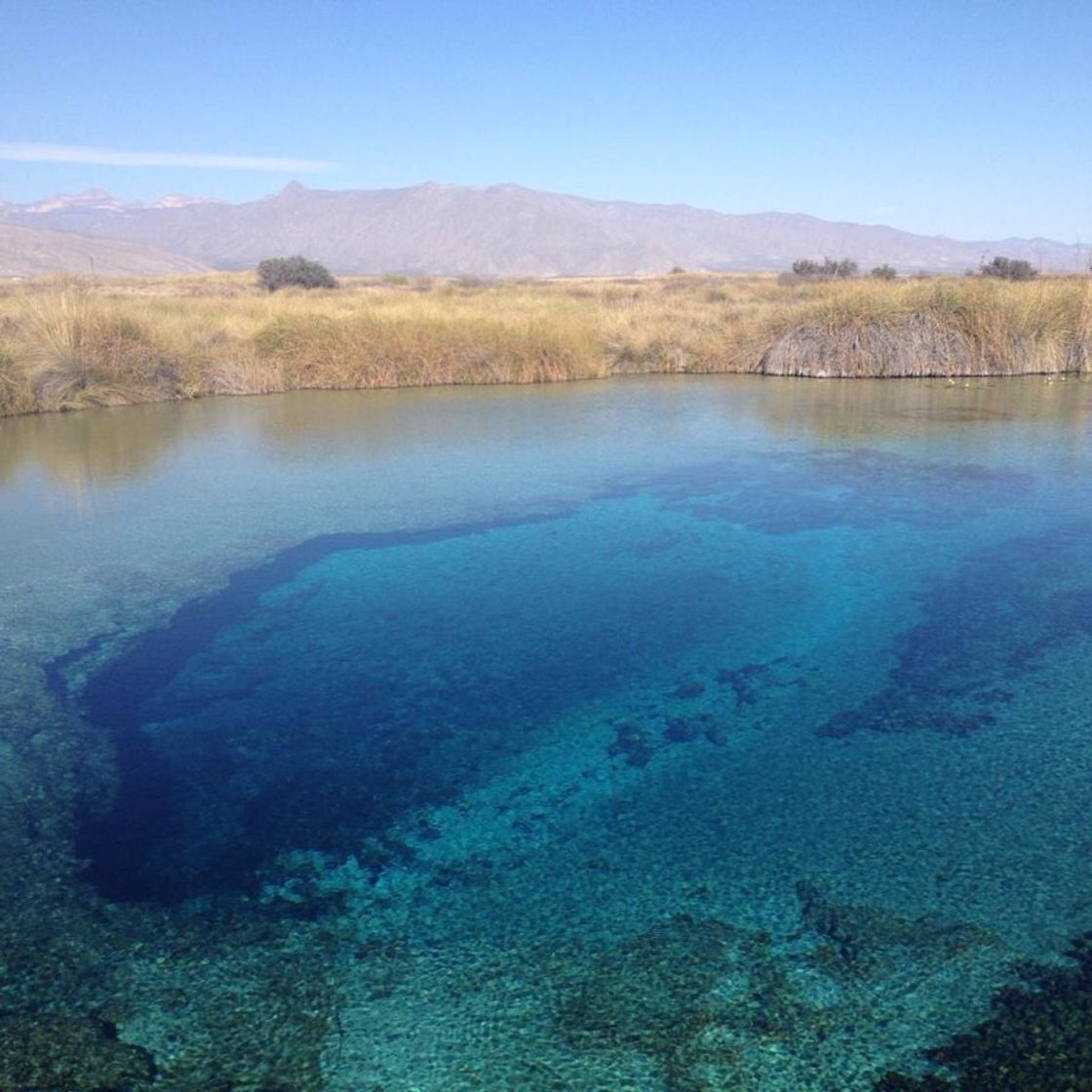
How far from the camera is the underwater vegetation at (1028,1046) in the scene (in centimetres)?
205

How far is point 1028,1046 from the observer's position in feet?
7.02

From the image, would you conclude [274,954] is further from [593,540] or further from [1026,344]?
[1026,344]

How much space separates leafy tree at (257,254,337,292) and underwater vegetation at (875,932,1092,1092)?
90.2ft

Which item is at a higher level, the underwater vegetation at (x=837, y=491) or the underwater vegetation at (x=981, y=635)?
the underwater vegetation at (x=837, y=491)

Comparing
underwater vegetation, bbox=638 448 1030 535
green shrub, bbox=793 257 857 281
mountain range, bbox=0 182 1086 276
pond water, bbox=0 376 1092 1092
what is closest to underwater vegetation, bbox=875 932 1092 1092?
pond water, bbox=0 376 1092 1092

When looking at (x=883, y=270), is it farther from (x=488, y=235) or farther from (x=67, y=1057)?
(x=488, y=235)

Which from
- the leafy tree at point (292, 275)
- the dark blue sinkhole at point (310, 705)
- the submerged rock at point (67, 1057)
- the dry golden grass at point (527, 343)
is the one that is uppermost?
the leafy tree at point (292, 275)

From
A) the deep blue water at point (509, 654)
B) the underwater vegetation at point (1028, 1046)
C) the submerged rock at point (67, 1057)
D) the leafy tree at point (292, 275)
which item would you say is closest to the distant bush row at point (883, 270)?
the leafy tree at point (292, 275)

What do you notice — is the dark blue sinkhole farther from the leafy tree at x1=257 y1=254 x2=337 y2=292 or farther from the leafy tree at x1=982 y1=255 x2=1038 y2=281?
the leafy tree at x1=257 y1=254 x2=337 y2=292

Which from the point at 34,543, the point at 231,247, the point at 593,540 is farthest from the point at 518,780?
the point at 231,247

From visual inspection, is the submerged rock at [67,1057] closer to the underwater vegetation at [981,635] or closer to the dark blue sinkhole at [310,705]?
the dark blue sinkhole at [310,705]

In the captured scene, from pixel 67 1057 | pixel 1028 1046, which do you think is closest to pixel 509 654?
pixel 67 1057

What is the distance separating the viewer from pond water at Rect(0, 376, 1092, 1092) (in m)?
2.31

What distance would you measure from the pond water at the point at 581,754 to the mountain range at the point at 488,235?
103619 mm
